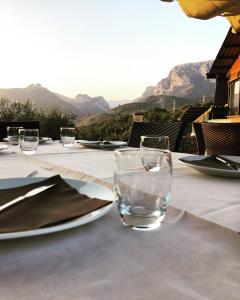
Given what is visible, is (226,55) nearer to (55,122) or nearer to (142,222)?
(55,122)

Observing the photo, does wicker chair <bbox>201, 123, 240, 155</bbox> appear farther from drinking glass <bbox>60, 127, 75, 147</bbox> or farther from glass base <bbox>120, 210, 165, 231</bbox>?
glass base <bbox>120, 210, 165, 231</bbox>

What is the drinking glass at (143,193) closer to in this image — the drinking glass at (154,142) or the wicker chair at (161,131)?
the drinking glass at (154,142)

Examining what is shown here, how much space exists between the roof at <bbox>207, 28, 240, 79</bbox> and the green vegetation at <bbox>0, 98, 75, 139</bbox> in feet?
22.1

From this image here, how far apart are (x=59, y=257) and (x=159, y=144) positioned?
0.83 meters

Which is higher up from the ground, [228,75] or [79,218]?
[228,75]

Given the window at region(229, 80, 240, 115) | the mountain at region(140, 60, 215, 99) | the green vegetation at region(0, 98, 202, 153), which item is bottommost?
the green vegetation at region(0, 98, 202, 153)

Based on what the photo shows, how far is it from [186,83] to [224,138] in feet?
182

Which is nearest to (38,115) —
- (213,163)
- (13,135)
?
(13,135)

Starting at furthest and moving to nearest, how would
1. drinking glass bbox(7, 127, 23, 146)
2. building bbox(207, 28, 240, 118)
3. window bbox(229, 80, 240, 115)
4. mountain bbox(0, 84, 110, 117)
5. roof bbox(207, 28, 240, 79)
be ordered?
1. mountain bbox(0, 84, 110, 117)
2. window bbox(229, 80, 240, 115)
3. building bbox(207, 28, 240, 118)
4. roof bbox(207, 28, 240, 79)
5. drinking glass bbox(7, 127, 23, 146)

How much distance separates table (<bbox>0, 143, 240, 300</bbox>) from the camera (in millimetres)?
384

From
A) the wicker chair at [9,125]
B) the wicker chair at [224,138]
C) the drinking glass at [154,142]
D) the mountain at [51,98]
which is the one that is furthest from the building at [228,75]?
the drinking glass at [154,142]

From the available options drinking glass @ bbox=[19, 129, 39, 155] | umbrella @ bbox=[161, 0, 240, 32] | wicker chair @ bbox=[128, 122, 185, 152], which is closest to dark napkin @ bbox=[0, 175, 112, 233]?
drinking glass @ bbox=[19, 129, 39, 155]

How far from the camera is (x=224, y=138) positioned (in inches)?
86.1

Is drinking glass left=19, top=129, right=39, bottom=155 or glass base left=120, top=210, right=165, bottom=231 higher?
drinking glass left=19, top=129, right=39, bottom=155
